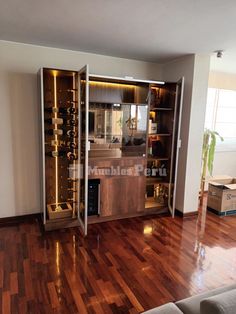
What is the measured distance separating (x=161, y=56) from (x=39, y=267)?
3.08 metres

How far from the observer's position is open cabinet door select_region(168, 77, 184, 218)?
3.27 metres

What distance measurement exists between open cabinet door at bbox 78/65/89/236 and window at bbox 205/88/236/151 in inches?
105

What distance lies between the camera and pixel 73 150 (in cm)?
319

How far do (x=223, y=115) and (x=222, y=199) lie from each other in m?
1.83

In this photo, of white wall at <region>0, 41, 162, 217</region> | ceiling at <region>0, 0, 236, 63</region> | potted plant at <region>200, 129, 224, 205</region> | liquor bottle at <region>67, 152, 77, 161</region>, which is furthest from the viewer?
potted plant at <region>200, 129, 224, 205</region>

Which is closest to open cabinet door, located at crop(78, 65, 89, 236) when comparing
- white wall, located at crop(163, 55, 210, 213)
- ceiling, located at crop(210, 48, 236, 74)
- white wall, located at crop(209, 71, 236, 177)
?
white wall, located at crop(163, 55, 210, 213)

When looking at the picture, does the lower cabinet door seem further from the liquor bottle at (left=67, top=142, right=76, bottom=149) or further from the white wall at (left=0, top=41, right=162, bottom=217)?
the white wall at (left=0, top=41, right=162, bottom=217)

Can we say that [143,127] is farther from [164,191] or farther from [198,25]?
[198,25]

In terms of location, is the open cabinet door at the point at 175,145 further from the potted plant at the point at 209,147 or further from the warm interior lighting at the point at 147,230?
the potted plant at the point at 209,147

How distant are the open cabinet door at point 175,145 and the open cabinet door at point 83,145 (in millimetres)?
1362

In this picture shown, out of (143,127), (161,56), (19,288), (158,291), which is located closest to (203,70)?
(161,56)

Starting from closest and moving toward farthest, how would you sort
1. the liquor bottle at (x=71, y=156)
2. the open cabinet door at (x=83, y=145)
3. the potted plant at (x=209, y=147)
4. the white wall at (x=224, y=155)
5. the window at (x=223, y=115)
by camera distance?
the open cabinet door at (x=83, y=145)
the liquor bottle at (x=71, y=156)
the potted plant at (x=209, y=147)
the white wall at (x=224, y=155)
the window at (x=223, y=115)

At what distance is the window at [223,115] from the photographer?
446 centimetres

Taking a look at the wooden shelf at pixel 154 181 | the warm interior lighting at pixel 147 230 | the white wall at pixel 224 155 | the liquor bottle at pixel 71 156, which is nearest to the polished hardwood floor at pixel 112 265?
the warm interior lighting at pixel 147 230
